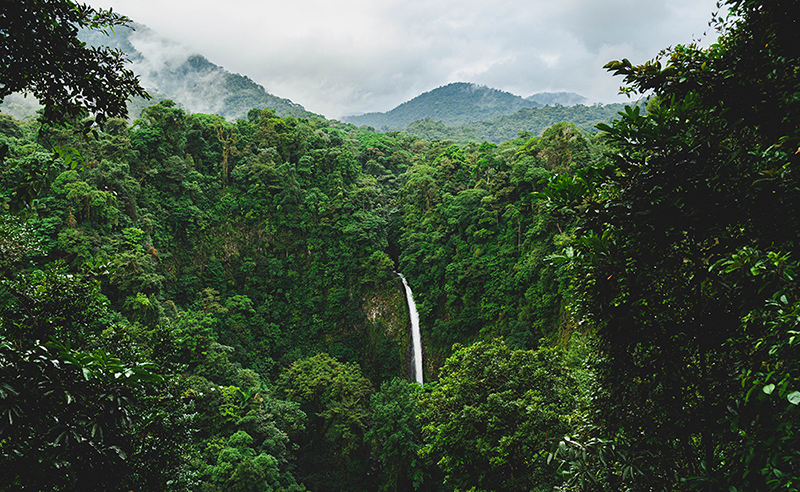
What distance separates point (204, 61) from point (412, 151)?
60.4 metres

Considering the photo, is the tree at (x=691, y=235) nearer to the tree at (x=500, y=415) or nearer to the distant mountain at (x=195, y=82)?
the tree at (x=500, y=415)

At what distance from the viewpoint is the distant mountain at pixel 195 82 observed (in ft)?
213

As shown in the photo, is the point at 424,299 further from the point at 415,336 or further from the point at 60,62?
the point at 60,62

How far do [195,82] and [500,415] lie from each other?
81.8 meters

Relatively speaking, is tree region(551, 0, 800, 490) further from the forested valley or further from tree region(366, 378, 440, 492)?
tree region(366, 378, 440, 492)

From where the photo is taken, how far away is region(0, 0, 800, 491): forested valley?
1.97 meters

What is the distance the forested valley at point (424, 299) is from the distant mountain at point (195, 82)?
1940 inches

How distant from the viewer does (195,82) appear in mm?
71188

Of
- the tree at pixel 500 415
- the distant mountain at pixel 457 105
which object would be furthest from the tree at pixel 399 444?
the distant mountain at pixel 457 105

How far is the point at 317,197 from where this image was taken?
2025cm

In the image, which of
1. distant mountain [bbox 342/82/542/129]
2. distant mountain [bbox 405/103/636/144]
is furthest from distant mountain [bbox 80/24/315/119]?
distant mountain [bbox 342/82/542/129]

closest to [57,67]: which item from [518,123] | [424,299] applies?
[424,299]

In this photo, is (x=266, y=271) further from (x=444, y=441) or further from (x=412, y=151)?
(x=412, y=151)

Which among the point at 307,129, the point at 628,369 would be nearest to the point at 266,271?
the point at 307,129
